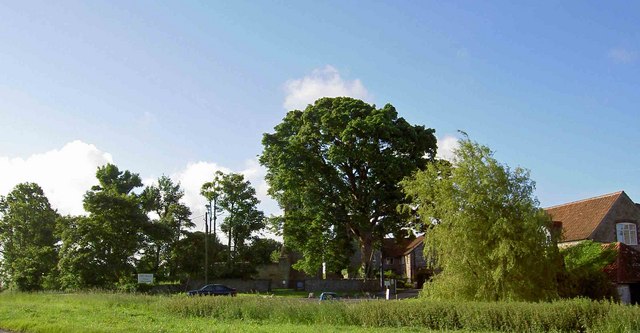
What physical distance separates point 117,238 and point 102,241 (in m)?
1.42

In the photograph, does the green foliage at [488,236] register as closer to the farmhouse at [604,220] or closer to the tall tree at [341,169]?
the farmhouse at [604,220]

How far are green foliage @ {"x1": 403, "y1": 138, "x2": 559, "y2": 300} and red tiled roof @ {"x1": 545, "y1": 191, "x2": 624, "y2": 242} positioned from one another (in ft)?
47.6

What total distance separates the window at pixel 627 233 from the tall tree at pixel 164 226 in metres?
39.8

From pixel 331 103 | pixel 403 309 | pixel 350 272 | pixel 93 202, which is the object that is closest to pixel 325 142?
pixel 331 103

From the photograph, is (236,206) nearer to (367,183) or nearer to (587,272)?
(367,183)

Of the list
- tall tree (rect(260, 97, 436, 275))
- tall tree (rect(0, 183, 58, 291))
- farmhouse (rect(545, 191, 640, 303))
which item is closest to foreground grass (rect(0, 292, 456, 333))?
tall tree (rect(260, 97, 436, 275))

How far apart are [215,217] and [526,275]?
41577 millimetres

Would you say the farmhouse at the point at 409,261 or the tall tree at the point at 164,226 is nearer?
the tall tree at the point at 164,226

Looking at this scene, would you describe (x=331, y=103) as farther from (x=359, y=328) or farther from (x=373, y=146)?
(x=359, y=328)

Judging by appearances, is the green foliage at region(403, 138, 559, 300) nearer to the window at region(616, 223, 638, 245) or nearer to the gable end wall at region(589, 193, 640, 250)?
the gable end wall at region(589, 193, 640, 250)

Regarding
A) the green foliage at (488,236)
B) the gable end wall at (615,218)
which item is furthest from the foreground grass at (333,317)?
the gable end wall at (615,218)

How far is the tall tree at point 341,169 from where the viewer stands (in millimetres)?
51031

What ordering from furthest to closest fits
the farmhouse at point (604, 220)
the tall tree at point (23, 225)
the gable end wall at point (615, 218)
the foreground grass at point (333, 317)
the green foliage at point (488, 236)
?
the tall tree at point (23, 225) → the farmhouse at point (604, 220) → the gable end wall at point (615, 218) → the green foliage at point (488, 236) → the foreground grass at point (333, 317)

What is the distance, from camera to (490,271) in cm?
2923
